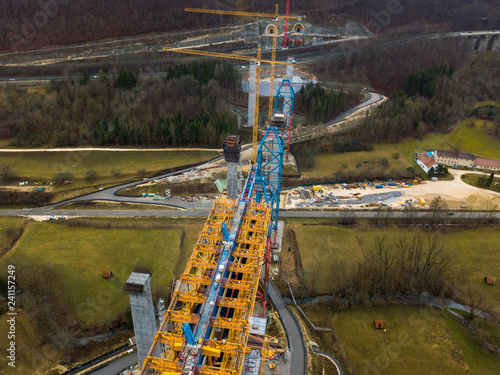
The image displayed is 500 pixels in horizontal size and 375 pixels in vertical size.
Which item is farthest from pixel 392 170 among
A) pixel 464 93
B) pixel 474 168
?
pixel 464 93

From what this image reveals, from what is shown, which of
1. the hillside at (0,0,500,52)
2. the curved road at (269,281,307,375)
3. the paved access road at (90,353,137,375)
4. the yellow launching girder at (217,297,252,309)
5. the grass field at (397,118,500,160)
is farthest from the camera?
the hillside at (0,0,500,52)

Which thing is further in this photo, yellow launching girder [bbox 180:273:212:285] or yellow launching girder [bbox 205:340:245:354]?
yellow launching girder [bbox 180:273:212:285]

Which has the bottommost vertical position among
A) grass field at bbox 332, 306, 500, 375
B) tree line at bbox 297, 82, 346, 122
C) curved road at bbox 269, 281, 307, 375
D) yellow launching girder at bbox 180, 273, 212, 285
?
grass field at bbox 332, 306, 500, 375

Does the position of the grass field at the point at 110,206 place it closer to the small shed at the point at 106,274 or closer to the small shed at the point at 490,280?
the small shed at the point at 106,274

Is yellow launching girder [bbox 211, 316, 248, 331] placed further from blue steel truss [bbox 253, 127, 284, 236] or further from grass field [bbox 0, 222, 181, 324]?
grass field [bbox 0, 222, 181, 324]

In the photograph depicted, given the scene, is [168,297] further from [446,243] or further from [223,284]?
[446,243]

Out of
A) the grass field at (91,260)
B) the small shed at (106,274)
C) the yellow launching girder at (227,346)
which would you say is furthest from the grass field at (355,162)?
the yellow launching girder at (227,346)

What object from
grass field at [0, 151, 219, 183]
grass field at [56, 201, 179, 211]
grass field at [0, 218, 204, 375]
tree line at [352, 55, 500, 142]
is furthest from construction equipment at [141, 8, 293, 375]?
tree line at [352, 55, 500, 142]
